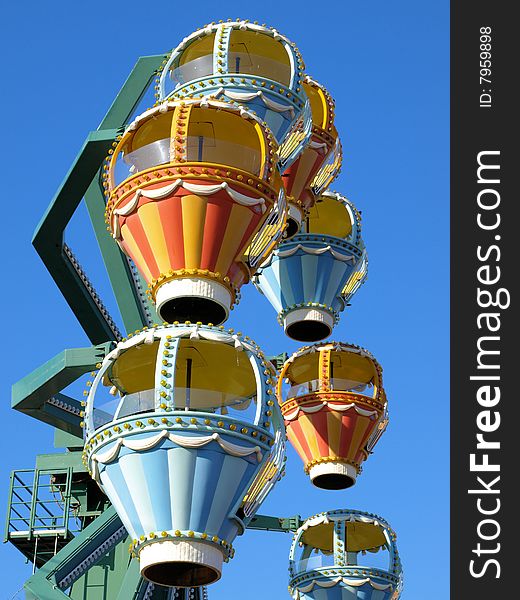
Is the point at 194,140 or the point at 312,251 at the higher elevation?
the point at 312,251

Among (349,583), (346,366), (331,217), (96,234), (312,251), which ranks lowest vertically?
(349,583)

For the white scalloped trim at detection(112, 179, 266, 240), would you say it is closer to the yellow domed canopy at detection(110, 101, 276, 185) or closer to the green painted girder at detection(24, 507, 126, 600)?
the yellow domed canopy at detection(110, 101, 276, 185)

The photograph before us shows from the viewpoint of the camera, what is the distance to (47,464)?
26.3 m

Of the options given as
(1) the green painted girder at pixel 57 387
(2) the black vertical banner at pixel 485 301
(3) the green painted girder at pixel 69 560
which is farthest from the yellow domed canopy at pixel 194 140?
(3) the green painted girder at pixel 69 560

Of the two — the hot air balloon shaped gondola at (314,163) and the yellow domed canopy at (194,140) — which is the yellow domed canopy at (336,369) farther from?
the yellow domed canopy at (194,140)

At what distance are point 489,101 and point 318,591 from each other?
37.3 feet

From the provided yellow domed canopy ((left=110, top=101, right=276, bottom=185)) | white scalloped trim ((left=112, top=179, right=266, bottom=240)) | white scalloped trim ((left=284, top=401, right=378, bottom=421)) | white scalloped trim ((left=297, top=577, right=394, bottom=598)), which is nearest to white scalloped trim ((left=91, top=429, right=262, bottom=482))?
white scalloped trim ((left=112, top=179, right=266, bottom=240))

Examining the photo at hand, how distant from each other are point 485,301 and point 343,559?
1065 centimetres

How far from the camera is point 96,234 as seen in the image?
25312 millimetres

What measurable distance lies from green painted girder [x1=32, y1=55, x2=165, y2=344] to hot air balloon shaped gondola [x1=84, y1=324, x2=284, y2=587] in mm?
5865

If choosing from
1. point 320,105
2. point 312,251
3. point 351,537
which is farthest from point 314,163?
point 351,537

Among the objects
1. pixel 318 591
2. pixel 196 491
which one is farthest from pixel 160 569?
pixel 318 591

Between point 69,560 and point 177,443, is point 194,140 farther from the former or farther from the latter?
point 69,560

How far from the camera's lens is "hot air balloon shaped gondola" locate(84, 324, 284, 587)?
696 inches
